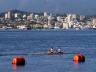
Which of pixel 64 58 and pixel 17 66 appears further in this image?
pixel 64 58

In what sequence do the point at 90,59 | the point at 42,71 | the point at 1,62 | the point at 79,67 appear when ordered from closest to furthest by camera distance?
the point at 42,71 < the point at 79,67 < the point at 1,62 < the point at 90,59

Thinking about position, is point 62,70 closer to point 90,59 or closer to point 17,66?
point 17,66

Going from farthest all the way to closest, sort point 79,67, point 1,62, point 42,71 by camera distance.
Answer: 1. point 1,62
2. point 79,67
3. point 42,71

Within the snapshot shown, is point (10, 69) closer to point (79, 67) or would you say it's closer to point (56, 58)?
point (79, 67)

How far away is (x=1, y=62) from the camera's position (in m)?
83.6

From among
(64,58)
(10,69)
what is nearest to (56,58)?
(64,58)

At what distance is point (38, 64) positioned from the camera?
8050cm

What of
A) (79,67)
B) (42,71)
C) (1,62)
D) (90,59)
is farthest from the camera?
(90,59)

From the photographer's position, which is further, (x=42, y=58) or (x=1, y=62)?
(x=42, y=58)

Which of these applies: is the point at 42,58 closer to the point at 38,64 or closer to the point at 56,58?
the point at 56,58

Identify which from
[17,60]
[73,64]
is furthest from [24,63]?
[73,64]

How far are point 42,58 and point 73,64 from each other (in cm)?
1083

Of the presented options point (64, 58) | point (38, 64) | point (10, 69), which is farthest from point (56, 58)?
point (10, 69)

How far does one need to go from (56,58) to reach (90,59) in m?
5.18
